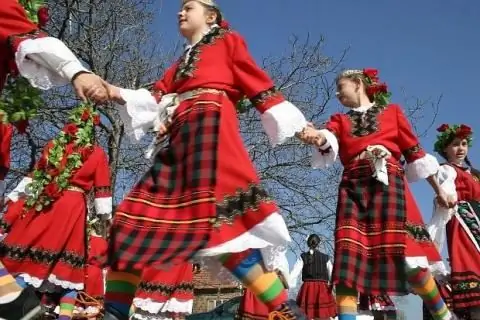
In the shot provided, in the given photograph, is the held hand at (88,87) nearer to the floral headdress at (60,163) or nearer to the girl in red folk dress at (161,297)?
the floral headdress at (60,163)

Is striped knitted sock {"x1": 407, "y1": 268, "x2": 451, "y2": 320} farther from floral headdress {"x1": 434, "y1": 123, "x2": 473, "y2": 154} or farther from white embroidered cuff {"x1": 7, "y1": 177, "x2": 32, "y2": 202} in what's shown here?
white embroidered cuff {"x1": 7, "y1": 177, "x2": 32, "y2": 202}

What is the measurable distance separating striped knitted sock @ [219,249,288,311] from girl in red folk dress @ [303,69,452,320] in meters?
0.96

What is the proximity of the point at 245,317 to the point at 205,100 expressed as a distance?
436 centimetres

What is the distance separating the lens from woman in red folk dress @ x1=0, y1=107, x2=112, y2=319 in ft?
16.8

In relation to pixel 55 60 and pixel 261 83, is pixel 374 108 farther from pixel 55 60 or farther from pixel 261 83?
pixel 55 60

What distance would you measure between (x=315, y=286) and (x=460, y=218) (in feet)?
15.3

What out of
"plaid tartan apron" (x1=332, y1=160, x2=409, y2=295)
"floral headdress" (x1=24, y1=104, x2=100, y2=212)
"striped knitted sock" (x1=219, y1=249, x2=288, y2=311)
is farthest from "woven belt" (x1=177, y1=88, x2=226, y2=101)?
"floral headdress" (x1=24, y1=104, x2=100, y2=212)

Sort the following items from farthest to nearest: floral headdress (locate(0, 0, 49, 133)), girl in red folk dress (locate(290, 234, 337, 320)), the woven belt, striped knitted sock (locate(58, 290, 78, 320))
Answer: girl in red folk dress (locate(290, 234, 337, 320)) < striped knitted sock (locate(58, 290, 78, 320)) < the woven belt < floral headdress (locate(0, 0, 49, 133))

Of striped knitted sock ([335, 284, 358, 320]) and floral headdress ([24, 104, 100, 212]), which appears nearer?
striped knitted sock ([335, 284, 358, 320])

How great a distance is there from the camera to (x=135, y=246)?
8.46 ft

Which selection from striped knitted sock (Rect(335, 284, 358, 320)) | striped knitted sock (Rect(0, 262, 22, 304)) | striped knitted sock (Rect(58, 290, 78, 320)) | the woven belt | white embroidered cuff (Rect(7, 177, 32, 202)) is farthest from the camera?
white embroidered cuff (Rect(7, 177, 32, 202))

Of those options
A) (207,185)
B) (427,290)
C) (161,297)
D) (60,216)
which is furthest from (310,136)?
(161,297)

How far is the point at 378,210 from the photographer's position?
3953mm

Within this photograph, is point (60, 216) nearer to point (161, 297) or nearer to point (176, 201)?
point (161, 297)
